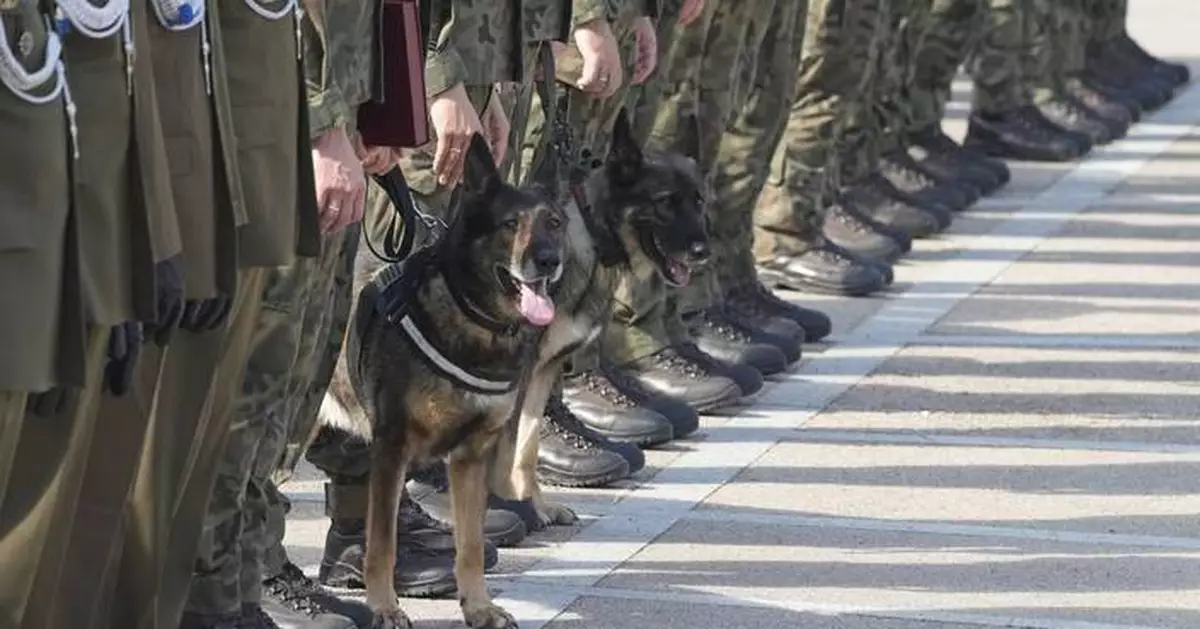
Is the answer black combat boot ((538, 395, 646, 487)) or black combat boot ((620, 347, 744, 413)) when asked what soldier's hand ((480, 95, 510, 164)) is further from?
black combat boot ((620, 347, 744, 413))

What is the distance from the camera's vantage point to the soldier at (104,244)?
394 centimetres

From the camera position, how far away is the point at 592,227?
6.70 meters

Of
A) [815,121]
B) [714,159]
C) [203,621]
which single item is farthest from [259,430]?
[815,121]

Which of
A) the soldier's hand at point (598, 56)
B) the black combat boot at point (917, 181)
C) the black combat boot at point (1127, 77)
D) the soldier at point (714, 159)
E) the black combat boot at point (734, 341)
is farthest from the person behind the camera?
the black combat boot at point (1127, 77)

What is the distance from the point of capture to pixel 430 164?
234 inches

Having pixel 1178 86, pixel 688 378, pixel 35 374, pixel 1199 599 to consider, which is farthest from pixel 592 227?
pixel 1178 86

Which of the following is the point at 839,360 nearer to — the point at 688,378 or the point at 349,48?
the point at 688,378

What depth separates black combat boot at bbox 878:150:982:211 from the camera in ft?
36.2

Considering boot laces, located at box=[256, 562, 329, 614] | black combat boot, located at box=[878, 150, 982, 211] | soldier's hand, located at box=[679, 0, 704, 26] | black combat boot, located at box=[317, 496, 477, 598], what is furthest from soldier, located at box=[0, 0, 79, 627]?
black combat boot, located at box=[878, 150, 982, 211]

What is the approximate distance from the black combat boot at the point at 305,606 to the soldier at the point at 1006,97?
300 inches

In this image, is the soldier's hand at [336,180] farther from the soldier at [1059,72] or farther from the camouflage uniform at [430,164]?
the soldier at [1059,72]

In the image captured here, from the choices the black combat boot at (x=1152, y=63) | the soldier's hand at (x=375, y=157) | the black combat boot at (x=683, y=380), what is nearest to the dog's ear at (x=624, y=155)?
the black combat boot at (x=683, y=380)

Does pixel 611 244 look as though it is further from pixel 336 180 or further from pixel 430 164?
pixel 336 180

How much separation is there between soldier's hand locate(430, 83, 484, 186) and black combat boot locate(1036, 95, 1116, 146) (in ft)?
25.4
